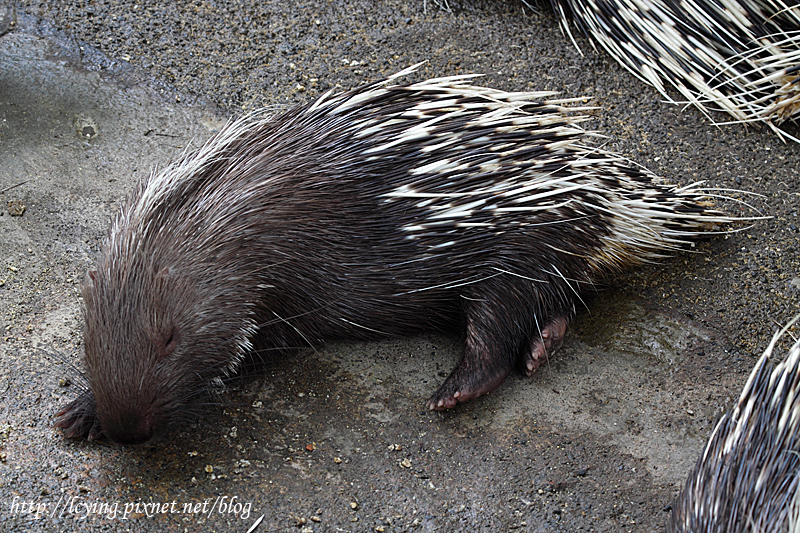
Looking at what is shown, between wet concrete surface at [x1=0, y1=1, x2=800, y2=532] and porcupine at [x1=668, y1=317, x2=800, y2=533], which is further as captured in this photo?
wet concrete surface at [x1=0, y1=1, x2=800, y2=532]

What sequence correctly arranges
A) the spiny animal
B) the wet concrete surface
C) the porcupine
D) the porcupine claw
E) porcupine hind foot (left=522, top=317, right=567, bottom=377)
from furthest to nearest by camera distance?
the spiny animal < porcupine hind foot (left=522, top=317, right=567, bottom=377) < the porcupine claw < the wet concrete surface < the porcupine

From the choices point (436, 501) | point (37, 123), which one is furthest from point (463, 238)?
point (37, 123)

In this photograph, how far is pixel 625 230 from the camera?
299 cm

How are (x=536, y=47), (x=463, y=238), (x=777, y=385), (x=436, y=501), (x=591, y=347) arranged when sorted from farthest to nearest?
(x=536, y=47)
(x=591, y=347)
(x=463, y=238)
(x=436, y=501)
(x=777, y=385)

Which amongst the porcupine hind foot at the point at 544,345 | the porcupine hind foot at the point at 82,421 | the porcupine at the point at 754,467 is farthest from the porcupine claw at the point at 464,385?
the porcupine hind foot at the point at 82,421

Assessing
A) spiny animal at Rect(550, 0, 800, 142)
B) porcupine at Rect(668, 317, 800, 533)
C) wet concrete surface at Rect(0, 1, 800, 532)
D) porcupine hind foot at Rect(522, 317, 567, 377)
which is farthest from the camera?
spiny animal at Rect(550, 0, 800, 142)

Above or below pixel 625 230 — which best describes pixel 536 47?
above

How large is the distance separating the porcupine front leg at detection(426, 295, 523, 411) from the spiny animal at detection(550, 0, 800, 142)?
1.75m

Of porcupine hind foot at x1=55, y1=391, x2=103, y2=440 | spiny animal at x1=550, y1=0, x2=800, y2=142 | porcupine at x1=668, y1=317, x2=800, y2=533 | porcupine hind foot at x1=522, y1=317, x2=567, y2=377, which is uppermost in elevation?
spiny animal at x1=550, y1=0, x2=800, y2=142

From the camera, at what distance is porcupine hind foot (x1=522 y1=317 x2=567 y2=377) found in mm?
2859

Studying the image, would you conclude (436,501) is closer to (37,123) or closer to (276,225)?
(276,225)

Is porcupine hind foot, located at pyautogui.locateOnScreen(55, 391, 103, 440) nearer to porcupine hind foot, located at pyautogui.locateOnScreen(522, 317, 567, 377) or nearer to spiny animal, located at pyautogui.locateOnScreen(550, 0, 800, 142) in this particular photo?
porcupine hind foot, located at pyautogui.locateOnScreen(522, 317, 567, 377)

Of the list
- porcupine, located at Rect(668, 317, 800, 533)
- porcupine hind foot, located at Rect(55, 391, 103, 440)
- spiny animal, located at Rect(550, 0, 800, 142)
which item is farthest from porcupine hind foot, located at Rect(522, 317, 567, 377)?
spiny animal, located at Rect(550, 0, 800, 142)

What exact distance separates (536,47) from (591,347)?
6.40 ft
